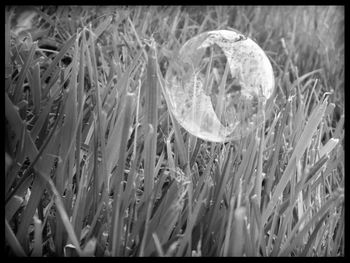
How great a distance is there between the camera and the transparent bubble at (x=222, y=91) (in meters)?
0.89

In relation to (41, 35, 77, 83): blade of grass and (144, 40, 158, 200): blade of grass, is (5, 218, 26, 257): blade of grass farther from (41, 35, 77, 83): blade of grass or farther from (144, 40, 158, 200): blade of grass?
(41, 35, 77, 83): blade of grass

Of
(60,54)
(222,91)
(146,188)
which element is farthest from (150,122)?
(60,54)

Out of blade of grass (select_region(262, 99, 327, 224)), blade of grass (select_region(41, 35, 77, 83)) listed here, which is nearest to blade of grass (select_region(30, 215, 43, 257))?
blade of grass (select_region(262, 99, 327, 224))

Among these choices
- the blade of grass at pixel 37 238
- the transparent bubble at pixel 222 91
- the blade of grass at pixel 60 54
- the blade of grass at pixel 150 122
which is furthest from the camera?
the blade of grass at pixel 60 54

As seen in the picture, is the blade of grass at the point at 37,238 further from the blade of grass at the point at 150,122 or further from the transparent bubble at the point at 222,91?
the transparent bubble at the point at 222,91

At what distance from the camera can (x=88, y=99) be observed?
1083 mm

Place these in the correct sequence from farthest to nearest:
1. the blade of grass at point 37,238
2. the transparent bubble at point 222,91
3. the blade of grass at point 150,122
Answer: the transparent bubble at point 222,91 < the blade of grass at point 150,122 < the blade of grass at point 37,238

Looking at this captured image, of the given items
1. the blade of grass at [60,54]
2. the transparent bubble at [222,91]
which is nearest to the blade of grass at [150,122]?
the transparent bubble at [222,91]

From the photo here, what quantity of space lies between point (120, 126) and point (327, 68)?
3.48 ft

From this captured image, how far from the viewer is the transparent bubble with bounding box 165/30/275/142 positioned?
89 centimetres

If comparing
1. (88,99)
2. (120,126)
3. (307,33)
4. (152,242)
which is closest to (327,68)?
(307,33)

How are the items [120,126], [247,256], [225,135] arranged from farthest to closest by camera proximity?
[225,135] → [120,126] → [247,256]

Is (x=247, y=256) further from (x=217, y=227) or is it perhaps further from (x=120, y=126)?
(x=120, y=126)

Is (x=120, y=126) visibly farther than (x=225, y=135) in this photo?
No
